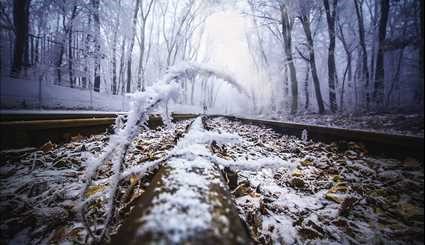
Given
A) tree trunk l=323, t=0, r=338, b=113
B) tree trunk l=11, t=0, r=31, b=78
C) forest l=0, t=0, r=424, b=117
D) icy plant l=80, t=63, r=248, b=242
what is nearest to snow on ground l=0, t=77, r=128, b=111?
forest l=0, t=0, r=424, b=117

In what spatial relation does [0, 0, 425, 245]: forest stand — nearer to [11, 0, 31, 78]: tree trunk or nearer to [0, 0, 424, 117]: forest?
[0, 0, 424, 117]: forest

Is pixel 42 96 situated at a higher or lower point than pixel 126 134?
higher

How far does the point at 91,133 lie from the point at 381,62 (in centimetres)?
371

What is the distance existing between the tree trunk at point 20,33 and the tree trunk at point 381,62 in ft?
30.5

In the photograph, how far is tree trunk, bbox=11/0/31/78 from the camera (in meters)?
6.66

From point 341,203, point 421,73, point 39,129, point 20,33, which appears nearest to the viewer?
point 421,73

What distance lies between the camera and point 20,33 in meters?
7.23

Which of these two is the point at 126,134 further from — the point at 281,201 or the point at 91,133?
the point at 91,133

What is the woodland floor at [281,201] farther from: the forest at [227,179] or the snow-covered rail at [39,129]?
the snow-covered rail at [39,129]

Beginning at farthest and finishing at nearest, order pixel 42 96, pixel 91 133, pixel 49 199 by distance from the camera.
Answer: pixel 42 96 → pixel 91 133 → pixel 49 199

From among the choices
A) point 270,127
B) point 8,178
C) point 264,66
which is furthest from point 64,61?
point 264,66

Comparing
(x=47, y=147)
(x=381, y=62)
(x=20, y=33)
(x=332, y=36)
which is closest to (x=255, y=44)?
(x=332, y=36)

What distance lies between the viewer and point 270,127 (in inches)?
231

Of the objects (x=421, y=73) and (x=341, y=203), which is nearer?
(x=421, y=73)
